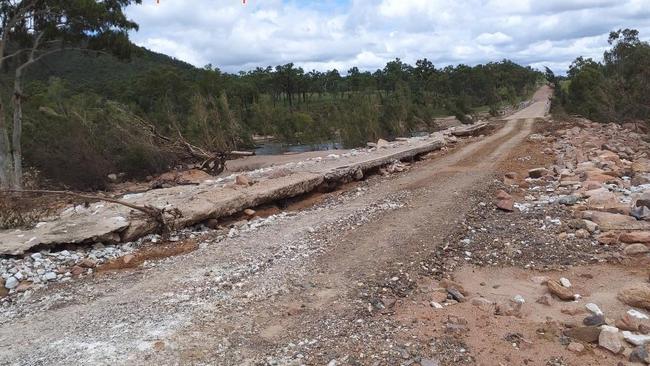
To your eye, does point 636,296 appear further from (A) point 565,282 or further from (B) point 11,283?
(B) point 11,283

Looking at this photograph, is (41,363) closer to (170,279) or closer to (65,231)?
(170,279)

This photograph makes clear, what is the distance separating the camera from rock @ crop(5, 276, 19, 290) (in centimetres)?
618

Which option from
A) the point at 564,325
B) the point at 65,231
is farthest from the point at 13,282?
the point at 564,325

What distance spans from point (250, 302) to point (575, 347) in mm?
2895

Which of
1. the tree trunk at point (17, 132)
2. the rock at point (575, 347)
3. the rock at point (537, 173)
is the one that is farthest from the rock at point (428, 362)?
the tree trunk at point (17, 132)

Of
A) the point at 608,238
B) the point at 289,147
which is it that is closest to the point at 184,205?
the point at 608,238

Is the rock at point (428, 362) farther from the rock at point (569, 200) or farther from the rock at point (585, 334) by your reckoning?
the rock at point (569, 200)

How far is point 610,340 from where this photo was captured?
4.13 m

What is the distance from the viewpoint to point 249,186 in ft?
33.7

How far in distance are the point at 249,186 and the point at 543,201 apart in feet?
17.7

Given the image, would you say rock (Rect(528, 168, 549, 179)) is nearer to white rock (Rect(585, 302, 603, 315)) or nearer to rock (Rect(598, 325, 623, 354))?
white rock (Rect(585, 302, 603, 315))

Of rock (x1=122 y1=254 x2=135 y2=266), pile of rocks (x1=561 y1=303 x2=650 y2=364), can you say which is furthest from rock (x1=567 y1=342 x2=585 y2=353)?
rock (x1=122 y1=254 x2=135 y2=266)

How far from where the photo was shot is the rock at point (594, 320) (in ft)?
14.8

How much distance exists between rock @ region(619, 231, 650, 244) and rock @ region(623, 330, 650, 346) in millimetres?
2901
